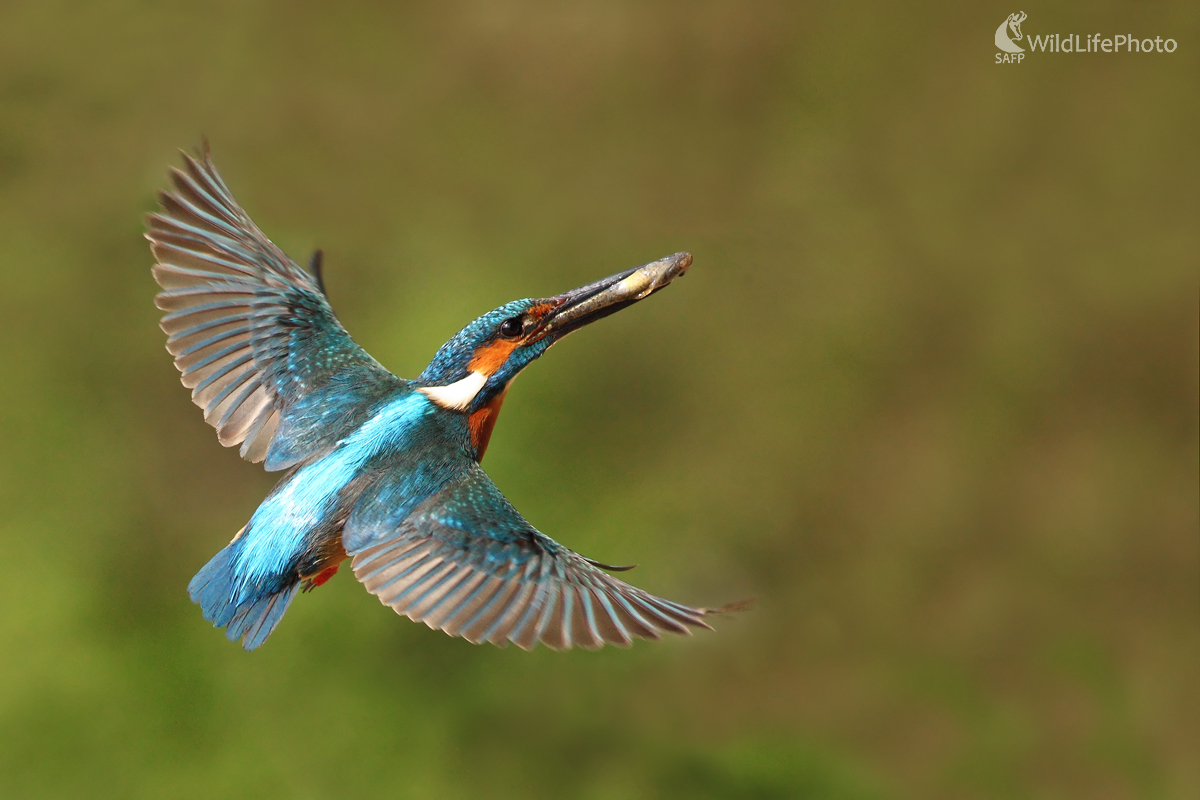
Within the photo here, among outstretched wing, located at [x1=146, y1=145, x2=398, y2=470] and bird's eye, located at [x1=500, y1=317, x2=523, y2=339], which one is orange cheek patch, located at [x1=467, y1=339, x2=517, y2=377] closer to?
bird's eye, located at [x1=500, y1=317, x2=523, y2=339]

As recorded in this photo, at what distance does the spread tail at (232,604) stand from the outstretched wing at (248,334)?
186mm

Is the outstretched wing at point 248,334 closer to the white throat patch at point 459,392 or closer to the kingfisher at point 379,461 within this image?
the kingfisher at point 379,461

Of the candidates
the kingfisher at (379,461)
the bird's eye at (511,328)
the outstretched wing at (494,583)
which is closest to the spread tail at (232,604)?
the kingfisher at (379,461)

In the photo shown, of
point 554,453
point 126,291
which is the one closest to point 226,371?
point 554,453

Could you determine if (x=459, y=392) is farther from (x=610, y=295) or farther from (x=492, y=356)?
(x=610, y=295)

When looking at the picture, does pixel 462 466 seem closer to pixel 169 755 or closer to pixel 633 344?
pixel 169 755

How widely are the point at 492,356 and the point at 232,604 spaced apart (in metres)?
0.51

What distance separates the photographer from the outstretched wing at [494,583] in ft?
4.67

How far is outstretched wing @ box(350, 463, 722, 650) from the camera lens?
1.42 meters

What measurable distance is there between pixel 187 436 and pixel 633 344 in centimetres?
155

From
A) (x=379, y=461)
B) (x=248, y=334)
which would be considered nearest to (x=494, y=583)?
(x=379, y=461)

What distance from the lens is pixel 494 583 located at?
1526 mm

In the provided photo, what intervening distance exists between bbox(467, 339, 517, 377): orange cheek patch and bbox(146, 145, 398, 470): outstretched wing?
0.62 feet

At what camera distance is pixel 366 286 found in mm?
3814
